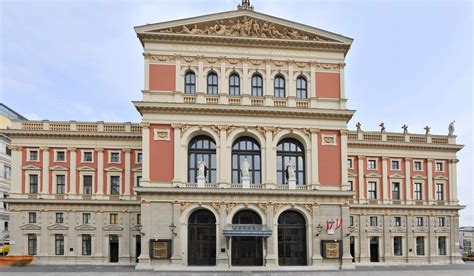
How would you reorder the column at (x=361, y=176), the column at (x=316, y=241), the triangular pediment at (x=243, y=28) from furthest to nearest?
the column at (x=361, y=176), the triangular pediment at (x=243, y=28), the column at (x=316, y=241)

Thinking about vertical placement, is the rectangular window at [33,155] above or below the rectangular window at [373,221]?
above

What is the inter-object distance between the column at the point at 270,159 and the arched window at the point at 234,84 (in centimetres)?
449

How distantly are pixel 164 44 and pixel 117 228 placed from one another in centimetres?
1984

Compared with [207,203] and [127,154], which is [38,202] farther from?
[207,203]

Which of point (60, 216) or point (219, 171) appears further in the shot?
point (60, 216)

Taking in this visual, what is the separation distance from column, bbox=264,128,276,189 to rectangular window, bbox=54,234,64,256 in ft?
74.9

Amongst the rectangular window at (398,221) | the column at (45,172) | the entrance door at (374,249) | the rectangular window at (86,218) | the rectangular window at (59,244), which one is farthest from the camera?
the rectangular window at (398,221)

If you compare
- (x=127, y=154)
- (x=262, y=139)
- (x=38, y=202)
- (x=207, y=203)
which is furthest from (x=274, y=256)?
(x=38, y=202)

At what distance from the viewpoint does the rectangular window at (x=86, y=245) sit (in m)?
51.1

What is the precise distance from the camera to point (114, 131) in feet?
174

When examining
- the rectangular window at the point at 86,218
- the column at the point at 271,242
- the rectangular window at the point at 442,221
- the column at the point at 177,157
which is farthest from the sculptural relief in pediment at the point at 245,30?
the rectangular window at the point at 442,221

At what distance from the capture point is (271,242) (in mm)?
42156

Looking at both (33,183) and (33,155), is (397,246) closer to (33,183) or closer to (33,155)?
(33,183)

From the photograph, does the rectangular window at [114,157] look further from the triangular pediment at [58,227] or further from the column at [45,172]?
the triangular pediment at [58,227]
